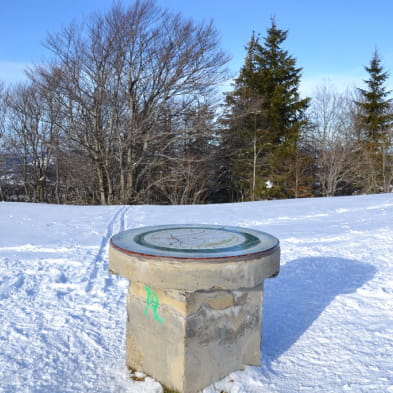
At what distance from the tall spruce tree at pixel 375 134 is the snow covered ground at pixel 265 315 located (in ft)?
50.5

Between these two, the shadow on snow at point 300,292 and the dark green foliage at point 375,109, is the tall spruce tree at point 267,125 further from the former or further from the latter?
the shadow on snow at point 300,292

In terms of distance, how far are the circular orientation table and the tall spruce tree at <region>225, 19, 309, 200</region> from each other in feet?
57.4

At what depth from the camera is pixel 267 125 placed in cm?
2150

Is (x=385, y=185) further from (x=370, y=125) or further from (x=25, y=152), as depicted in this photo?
(x=25, y=152)

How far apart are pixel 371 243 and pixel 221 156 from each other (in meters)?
15.1

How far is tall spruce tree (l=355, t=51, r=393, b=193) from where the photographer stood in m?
21.0

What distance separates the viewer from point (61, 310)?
11.8 ft

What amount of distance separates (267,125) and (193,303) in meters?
20.4

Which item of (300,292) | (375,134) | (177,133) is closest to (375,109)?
(375,134)

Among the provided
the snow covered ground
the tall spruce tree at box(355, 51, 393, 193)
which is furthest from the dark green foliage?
the snow covered ground

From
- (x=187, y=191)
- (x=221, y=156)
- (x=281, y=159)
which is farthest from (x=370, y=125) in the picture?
(x=187, y=191)

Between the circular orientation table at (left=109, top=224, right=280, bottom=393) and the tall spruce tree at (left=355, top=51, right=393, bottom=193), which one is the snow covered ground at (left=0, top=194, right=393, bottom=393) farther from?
the tall spruce tree at (left=355, top=51, right=393, bottom=193)

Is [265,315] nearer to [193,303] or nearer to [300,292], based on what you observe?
[300,292]

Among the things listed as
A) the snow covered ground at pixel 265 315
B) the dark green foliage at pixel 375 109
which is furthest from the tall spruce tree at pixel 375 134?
the snow covered ground at pixel 265 315
